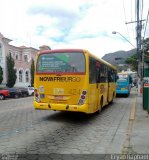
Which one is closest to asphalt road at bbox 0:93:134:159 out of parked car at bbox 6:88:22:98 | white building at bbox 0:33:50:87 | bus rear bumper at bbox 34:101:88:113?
bus rear bumper at bbox 34:101:88:113

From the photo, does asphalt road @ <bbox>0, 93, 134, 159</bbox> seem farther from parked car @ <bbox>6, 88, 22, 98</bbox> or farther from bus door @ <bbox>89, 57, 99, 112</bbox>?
parked car @ <bbox>6, 88, 22, 98</bbox>

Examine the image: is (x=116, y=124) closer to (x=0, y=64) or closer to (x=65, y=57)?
(x=65, y=57)

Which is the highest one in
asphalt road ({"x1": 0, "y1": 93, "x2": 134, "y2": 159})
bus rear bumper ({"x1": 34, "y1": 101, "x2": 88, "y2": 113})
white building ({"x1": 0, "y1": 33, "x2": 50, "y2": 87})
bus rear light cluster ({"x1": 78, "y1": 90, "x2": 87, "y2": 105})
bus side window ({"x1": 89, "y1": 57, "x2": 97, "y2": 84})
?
white building ({"x1": 0, "y1": 33, "x2": 50, "y2": 87})

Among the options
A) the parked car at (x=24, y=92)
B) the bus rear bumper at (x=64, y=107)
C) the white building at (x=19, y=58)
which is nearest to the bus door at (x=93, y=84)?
the bus rear bumper at (x=64, y=107)

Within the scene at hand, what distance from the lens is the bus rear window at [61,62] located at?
34.9ft

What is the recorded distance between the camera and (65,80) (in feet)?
35.0

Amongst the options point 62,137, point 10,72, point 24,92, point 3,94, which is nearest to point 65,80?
point 62,137

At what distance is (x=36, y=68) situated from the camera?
1134 cm

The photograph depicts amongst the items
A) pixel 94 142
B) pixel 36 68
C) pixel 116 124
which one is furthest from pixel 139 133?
pixel 36 68

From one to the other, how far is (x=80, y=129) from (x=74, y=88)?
1.87m

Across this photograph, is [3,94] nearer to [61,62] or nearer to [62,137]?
[61,62]

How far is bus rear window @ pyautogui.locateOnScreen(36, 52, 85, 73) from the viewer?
34.9ft

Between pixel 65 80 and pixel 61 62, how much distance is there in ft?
2.63

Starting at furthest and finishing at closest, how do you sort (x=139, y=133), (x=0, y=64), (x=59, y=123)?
(x=0, y=64) < (x=59, y=123) < (x=139, y=133)
